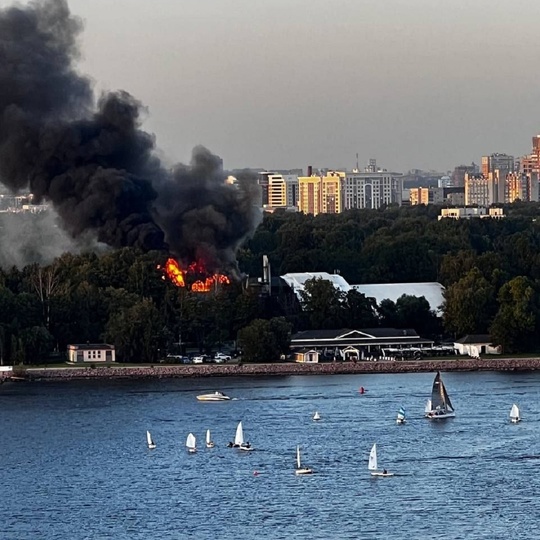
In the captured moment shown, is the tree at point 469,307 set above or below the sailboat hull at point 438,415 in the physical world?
above

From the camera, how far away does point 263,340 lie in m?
56.0

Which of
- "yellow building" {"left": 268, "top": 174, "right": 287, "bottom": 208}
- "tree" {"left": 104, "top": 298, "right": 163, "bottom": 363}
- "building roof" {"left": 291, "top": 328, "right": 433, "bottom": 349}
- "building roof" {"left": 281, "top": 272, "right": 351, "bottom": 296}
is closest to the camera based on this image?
"tree" {"left": 104, "top": 298, "right": 163, "bottom": 363}

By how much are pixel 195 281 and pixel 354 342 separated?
7369 millimetres

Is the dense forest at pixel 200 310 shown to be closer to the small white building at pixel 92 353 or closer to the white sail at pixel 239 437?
the small white building at pixel 92 353

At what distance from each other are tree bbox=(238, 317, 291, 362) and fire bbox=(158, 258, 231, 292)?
6211 mm

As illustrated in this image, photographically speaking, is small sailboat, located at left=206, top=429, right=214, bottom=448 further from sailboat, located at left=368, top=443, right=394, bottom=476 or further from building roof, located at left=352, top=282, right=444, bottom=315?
building roof, located at left=352, top=282, right=444, bottom=315

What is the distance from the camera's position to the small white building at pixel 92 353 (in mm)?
56375

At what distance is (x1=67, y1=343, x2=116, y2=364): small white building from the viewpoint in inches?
2219

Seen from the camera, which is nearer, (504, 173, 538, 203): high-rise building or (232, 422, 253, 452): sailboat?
(232, 422, 253, 452): sailboat

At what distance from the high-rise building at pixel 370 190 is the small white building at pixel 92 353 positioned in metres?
124

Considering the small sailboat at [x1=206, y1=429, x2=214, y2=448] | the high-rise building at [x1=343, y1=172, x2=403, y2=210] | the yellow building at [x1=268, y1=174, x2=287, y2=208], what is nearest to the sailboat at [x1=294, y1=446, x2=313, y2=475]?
the small sailboat at [x1=206, y1=429, x2=214, y2=448]

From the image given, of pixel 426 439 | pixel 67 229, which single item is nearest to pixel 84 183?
pixel 67 229

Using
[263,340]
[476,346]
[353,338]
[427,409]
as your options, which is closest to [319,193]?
[353,338]

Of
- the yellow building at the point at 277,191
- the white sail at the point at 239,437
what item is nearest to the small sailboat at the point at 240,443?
the white sail at the point at 239,437
